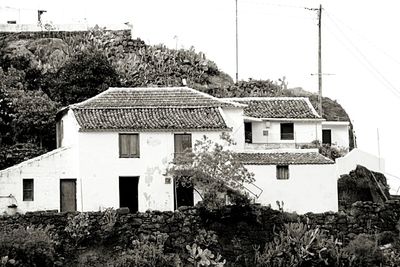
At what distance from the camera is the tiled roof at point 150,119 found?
193ft

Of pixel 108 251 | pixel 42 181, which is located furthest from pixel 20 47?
pixel 108 251

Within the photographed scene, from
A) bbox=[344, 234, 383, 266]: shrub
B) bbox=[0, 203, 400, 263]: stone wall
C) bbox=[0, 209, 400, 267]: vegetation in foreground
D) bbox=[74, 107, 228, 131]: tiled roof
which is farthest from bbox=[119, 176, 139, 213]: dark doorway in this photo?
bbox=[344, 234, 383, 266]: shrub

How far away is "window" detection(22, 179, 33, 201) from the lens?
5809cm

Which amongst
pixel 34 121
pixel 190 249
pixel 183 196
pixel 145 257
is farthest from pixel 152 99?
pixel 145 257

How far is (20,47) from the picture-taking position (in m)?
84.1

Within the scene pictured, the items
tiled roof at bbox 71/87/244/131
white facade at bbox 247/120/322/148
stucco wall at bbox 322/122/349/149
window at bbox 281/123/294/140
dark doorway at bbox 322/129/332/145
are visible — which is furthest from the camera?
stucco wall at bbox 322/122/349/149

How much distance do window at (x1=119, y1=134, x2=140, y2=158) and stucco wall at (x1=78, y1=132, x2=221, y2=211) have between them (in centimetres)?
21

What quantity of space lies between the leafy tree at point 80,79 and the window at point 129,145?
11.6 m

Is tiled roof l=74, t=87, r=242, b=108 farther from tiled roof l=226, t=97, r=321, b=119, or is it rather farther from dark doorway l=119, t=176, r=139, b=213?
dark doorway l=119, t=176, r=139, b=213

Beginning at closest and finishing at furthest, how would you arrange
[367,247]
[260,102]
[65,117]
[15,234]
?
[15,234], [367,247], [65,117], [260,102]

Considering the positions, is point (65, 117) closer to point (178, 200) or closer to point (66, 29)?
point (178, 200)

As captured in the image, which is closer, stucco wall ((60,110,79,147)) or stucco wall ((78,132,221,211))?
stucco wall ((78,132,221,211))

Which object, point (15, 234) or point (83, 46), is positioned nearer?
point (15, 234)

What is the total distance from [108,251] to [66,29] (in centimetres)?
3523
